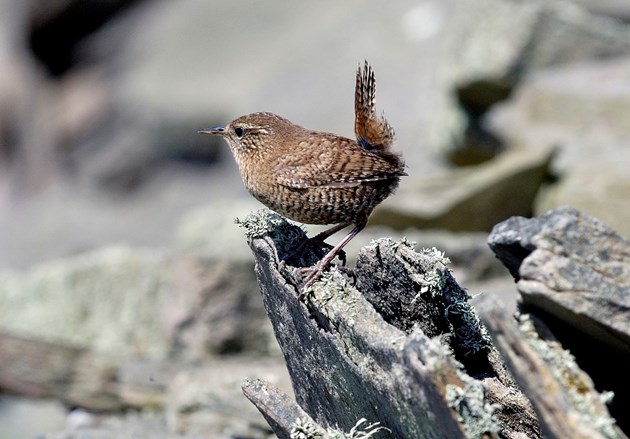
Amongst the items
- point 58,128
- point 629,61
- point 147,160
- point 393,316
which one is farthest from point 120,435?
point 58,128

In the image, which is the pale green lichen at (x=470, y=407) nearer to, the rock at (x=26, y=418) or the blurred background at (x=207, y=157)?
the blurred background at (x=207, y=157)

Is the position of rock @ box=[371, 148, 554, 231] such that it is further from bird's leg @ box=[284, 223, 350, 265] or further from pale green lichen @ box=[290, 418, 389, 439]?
pale green lichen @ box=[290, 418, 389, 439]

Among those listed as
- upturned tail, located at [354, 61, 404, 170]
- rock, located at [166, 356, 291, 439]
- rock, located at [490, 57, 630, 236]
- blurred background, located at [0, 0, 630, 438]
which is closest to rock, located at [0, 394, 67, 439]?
blurred background, located at [0, 0, 630, 438]

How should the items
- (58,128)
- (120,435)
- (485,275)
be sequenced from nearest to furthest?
(120,435) → (485,275) → (58,128)

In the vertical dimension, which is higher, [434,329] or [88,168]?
[88,168]

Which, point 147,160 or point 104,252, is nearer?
point 104,252

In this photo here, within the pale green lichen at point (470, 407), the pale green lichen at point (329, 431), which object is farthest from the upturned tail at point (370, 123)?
the pale green lichen at point (470, 407)

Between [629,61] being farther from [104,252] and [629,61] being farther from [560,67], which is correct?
[104,252]
